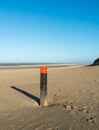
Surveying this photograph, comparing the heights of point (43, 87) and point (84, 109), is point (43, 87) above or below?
above

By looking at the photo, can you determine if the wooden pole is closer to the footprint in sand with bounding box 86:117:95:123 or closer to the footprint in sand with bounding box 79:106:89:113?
the footprint in sand with bounding box 79:106:89:113

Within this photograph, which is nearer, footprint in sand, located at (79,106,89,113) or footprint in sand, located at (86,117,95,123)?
footprint in sand, located at (86,117,95,123)

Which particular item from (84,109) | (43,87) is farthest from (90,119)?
(43,87)

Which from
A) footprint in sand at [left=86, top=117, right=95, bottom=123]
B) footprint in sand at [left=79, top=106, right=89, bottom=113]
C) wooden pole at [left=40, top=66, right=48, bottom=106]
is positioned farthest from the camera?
wooden pole at [left=40, top=66, right=48, bottom=106]

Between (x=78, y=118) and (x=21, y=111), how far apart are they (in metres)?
2.10

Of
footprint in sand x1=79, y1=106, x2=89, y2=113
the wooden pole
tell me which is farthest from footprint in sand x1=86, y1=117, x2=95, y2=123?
the wooden pole

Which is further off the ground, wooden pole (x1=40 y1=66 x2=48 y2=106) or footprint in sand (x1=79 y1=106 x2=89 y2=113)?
wooden pole (x1=40 y1=66 x2=48 y2=106)

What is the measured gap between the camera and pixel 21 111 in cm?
678

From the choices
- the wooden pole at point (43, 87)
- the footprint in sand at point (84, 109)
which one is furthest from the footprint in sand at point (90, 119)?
the wooden pole at point (43, 87)

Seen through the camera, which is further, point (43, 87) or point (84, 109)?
point (43, 87)

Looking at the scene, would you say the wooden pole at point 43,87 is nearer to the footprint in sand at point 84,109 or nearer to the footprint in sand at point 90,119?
the footprint in sand at point 84,109

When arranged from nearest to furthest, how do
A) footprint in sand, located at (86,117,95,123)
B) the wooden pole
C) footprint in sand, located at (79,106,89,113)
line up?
footprint in sand, located at (86,117,95,123), footprint in sand, located at (79,106,89,113), the wooden pole

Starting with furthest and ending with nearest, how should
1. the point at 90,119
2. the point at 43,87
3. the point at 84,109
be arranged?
the point at 43,87 < the point at 84,109 < the point at 90,119

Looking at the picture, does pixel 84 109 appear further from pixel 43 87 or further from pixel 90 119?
pixel 43 87
